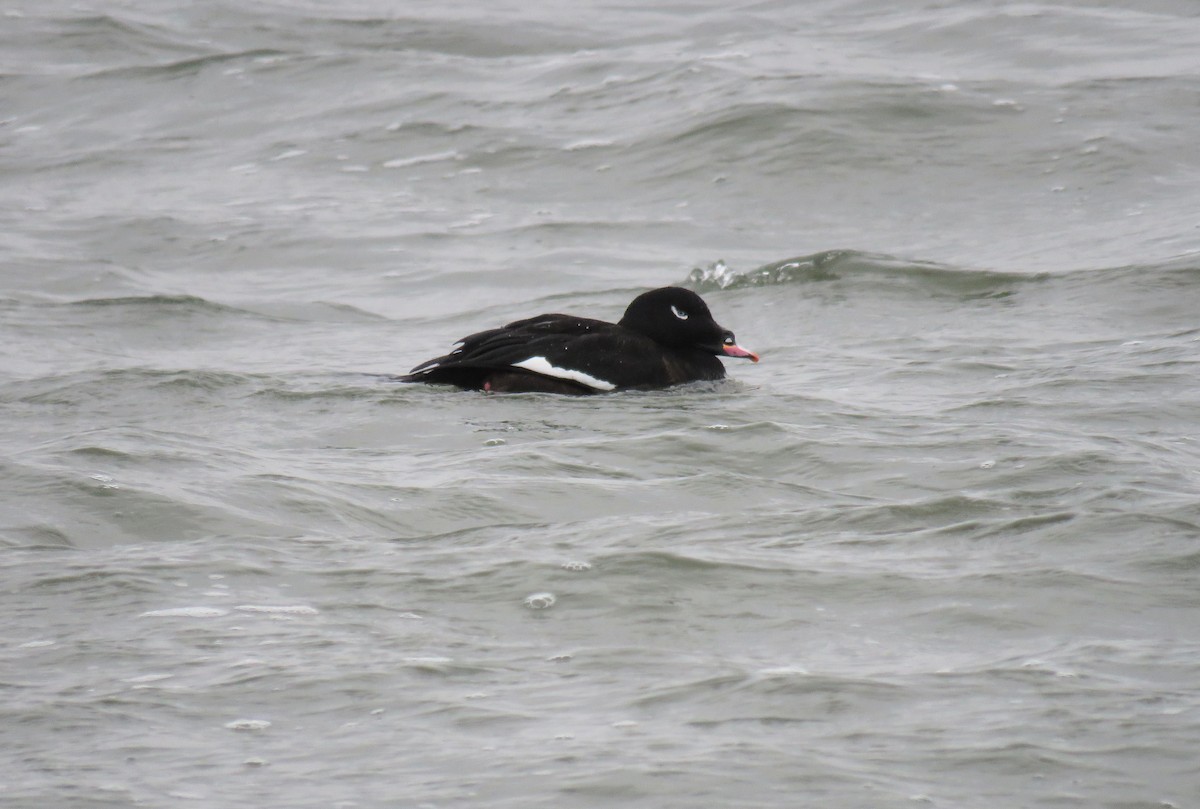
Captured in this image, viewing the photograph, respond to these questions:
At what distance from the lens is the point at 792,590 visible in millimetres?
Result: 5469

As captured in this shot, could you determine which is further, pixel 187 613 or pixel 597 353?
pixel 597 353

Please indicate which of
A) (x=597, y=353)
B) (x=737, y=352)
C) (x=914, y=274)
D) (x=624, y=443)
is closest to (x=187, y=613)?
(x=624, y=443)

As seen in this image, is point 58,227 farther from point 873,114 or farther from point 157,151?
point 873,114

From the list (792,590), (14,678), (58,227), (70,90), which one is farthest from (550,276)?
(70,90)

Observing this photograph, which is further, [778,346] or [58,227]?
[58,227]

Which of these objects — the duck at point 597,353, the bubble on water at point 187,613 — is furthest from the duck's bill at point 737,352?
the bubble on water at point 187,613

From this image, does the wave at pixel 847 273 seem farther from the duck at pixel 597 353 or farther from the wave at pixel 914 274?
the duck at pixel 597 353

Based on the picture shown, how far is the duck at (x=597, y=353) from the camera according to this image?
9008mm

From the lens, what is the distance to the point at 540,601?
542cm

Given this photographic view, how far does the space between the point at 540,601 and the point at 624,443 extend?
7.56ft

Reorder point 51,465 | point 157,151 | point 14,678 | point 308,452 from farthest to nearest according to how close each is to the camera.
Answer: point 157,151 < point 308,452 < point 51,465 < point 14,678

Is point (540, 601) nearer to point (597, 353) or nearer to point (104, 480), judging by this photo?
point (104, 480)

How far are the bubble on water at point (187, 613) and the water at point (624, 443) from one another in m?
0.03

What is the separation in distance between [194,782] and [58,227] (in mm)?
11143
